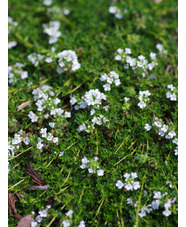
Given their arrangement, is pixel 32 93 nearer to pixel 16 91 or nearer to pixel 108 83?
pixel 16 91

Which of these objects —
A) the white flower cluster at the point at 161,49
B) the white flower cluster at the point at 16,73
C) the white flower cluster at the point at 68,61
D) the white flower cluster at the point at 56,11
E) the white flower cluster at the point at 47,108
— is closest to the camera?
the white flower cluster at the point at 47,108

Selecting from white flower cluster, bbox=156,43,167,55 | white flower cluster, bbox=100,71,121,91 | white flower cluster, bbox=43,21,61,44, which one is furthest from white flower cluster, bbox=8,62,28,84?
white flower cluster, bbox=156,43,167,55

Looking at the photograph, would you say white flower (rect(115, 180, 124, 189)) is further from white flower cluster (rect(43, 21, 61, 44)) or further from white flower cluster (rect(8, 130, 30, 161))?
white flower cluster (rect(43, 21, 61, 44))

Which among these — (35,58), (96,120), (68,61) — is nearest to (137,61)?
(68,61)

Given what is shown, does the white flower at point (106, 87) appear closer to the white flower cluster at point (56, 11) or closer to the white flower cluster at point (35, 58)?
the white flower cluster at point (35, 58)

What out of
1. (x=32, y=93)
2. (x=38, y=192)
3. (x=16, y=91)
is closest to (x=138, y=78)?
(x=32, y=93)

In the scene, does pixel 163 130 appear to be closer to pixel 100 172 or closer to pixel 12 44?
pixel 100 172

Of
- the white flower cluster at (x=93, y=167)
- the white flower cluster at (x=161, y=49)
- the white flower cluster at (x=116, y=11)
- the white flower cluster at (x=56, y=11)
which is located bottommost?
the white flower cluster at (x=93, y=167)

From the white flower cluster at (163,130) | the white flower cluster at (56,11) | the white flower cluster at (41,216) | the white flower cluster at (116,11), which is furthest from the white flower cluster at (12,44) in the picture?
the white flower cluster at (41,216)
